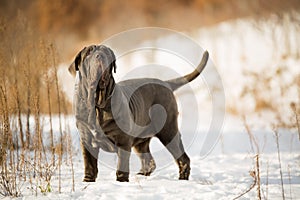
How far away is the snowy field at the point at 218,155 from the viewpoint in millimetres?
2926

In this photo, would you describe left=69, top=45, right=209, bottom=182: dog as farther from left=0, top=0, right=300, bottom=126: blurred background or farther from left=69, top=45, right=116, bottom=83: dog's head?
left=0, top=0, right=300, bottom=126: blurred background

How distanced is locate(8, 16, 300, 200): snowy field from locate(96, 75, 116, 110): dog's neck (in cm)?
68

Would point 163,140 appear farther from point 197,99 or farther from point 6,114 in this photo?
point 197,99

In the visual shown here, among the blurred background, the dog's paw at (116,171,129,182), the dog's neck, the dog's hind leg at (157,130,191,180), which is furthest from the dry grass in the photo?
→ the dog's hind leg at (157,130,191,180)

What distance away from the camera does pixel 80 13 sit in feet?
67.1

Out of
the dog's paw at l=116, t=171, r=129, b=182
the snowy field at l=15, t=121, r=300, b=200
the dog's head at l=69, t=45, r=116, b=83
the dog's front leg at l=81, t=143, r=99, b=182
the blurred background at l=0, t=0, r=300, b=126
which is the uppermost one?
the blurred background at l=0, t=0, r=300, b=126

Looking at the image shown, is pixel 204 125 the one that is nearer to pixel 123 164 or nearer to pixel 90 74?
pixel 123 164

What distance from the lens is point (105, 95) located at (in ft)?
10.3

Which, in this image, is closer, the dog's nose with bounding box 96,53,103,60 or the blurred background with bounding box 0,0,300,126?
Result: the dog's nose with bounding box 96,53,103,60

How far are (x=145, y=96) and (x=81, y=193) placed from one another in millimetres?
1372

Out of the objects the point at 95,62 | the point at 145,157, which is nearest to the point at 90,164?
the point at 95,62

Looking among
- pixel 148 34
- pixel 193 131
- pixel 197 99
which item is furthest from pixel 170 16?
pixel 193 131

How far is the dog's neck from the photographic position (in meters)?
3.09

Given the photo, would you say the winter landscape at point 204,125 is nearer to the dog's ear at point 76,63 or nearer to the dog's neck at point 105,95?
the dog's ear at point 76,63
